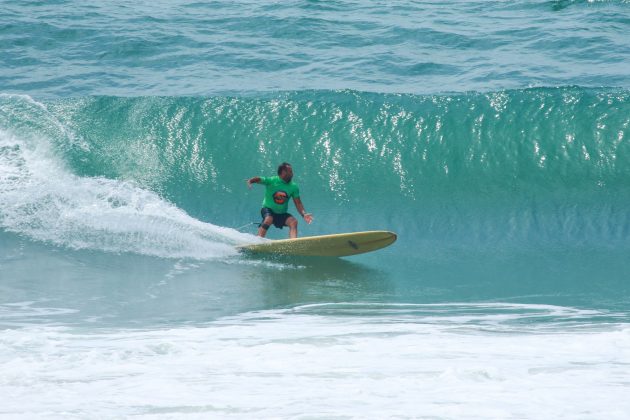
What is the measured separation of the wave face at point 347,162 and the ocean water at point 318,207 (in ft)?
0.15

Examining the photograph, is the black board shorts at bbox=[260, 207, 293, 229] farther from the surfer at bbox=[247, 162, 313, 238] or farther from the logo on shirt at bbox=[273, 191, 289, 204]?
the logo on shirt at bbox=[273, 191, 289, 204]

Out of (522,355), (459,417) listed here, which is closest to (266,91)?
(522,355)

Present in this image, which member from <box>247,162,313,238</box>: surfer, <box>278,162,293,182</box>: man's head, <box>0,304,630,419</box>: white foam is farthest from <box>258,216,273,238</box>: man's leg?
<box>0,304,630,419</box>: white foam

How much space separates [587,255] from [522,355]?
16.0ft

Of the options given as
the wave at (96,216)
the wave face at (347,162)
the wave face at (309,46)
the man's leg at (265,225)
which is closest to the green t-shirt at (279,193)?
the man's leg at (265,225)

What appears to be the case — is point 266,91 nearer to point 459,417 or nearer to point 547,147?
→ point 547,147

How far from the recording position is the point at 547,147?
44.5 ft

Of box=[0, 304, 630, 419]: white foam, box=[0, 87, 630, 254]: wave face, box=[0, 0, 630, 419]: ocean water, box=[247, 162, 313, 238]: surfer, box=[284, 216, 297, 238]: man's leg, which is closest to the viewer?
box=[0, 304, 630, 419]: white foam

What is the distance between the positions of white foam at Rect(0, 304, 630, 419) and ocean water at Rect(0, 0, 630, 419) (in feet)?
0.09

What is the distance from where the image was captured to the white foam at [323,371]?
18.0 feet

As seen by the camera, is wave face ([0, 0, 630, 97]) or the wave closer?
the wave

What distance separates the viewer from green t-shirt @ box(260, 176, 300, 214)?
10953 mm

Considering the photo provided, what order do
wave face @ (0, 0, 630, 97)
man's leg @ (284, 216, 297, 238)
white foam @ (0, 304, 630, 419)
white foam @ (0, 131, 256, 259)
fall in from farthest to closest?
wave face @ (0, 0, 630, 97) → white foam @ (0, 131, 256, 259) → man's leg @ (284, 216, 297, 238) → white foam @ (0, 304, 630, 419)

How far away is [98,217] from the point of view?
11.7 m
